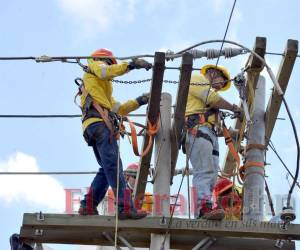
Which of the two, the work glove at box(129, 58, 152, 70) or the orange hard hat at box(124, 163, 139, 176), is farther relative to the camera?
the orange hard hat at box(124, 163, 139, 176)

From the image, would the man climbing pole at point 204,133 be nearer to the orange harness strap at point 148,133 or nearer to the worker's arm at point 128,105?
the orange harness strap at point 148,133

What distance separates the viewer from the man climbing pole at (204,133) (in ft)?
30.3

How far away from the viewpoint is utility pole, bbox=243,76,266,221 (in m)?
9.59

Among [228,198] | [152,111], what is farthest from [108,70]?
[228,198]

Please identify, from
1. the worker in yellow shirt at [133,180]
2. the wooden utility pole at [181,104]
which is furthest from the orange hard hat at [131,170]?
the wooden utility pole at [181,104]

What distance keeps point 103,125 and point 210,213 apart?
1304 millimetres

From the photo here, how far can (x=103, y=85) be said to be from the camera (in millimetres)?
9430

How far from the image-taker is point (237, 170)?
9.89 metres

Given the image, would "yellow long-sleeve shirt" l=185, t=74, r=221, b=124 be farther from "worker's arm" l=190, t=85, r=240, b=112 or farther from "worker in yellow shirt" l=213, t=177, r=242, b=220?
"worker in yellow shirt" l=213, t=177, r=242, b=220

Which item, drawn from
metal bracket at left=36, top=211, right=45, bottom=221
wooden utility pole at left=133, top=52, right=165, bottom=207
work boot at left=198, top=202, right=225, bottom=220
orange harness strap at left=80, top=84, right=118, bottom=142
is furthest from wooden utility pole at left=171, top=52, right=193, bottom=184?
metal bracket at left=36, top=211, right=45, bottom=221

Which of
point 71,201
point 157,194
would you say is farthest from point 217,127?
point 71,201

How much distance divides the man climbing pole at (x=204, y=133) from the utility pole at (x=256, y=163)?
0.89ft

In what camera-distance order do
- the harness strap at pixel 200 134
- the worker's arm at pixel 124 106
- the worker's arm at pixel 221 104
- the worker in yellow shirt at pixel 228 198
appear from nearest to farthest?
the harness strap at pixel 200 134
the worker's arm at pixel 124 106
the worker's arm at pixel 221 104
the worker in yellow shirt at pixel 228 198

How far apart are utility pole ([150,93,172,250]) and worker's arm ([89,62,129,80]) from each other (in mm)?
870
